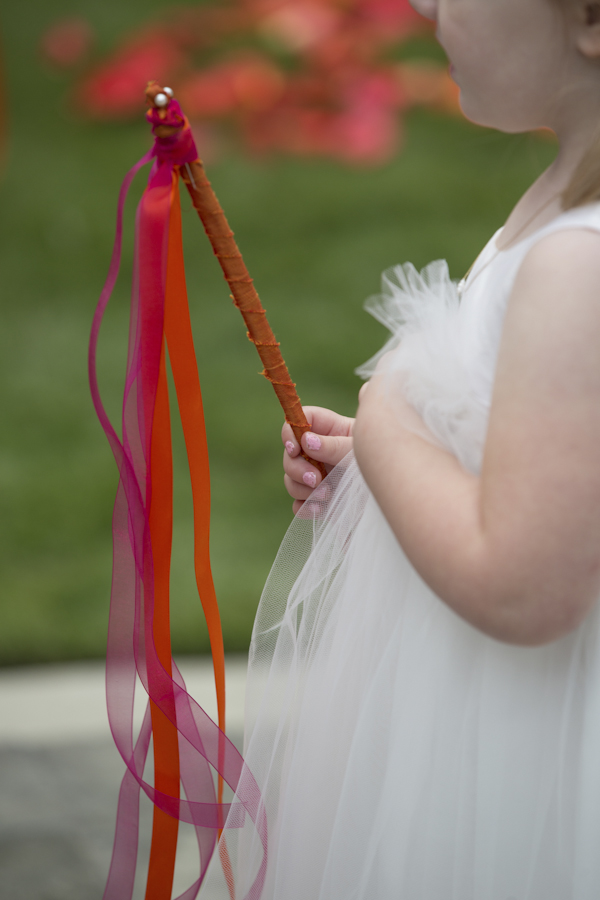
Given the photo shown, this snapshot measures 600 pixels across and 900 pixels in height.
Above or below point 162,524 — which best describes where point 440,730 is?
below

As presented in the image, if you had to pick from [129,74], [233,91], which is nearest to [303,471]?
[233,91]

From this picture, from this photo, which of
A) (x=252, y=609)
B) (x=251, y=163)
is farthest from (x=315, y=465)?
(x=251, y=163)

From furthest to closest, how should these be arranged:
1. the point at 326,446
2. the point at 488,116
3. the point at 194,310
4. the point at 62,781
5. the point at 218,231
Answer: the point at 194,310 → the point at 62,781 → the point at 326,446 → the point at 218,231 → the point at 488,116

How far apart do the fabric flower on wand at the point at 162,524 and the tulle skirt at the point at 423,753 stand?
0.29 feet

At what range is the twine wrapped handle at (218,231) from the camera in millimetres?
743

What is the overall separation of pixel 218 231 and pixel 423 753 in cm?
49

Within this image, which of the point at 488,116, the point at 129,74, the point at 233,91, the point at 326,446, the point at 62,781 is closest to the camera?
the point at 488,116

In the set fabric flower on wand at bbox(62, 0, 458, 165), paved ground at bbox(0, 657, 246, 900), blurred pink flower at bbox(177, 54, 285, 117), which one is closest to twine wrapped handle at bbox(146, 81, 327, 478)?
paved ground at bbox(0, 657, 246, 900)

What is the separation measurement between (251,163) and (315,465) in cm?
374

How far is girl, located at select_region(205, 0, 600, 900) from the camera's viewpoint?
0.59m

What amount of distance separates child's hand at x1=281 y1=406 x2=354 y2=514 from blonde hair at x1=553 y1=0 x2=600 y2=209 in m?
0.38

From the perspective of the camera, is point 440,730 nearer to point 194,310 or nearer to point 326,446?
point 326,446

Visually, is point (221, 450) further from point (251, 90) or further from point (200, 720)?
point (251, 90)

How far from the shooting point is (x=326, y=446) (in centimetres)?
94
